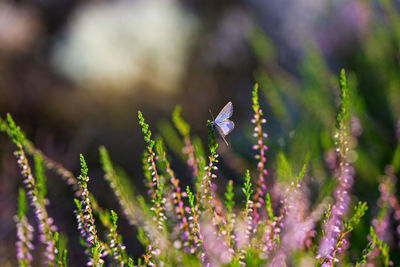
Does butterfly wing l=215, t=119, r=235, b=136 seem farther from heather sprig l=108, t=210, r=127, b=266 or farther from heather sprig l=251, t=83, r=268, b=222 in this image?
heather sprig l=108, t=210, r=127, b=266

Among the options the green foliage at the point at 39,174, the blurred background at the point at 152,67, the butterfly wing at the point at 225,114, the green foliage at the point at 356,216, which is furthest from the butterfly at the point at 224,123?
the blurred background at the point at 152,67

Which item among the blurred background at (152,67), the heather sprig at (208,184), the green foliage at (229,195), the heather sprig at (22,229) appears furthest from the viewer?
the blurred background at (152,67)

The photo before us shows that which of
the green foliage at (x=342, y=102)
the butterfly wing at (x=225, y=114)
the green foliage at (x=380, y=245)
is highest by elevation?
the green foliage at (x=342, y=102)

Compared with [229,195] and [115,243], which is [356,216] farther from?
[115,243]

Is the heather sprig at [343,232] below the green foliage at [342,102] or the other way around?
below

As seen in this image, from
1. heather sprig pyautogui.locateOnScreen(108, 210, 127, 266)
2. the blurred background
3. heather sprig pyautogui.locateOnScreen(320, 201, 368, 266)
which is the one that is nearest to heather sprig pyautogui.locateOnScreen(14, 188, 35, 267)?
heather sprig pyautogui.locateOnScreen(108, 210, 127, 266)

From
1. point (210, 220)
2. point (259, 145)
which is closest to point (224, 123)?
point (259, 145)

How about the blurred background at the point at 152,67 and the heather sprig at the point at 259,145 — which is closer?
the heather sprig at the point at 259,145

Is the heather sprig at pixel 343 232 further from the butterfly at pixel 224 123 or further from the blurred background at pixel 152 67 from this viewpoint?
the blurred background at pixel 152 67
